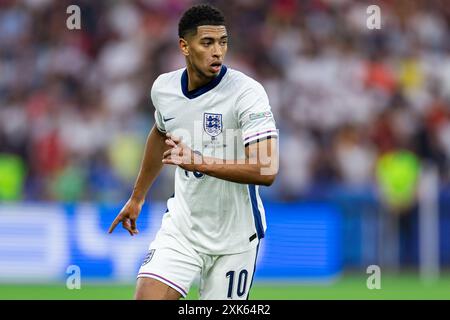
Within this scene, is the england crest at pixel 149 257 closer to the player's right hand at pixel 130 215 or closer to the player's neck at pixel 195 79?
the player's right hand at pixel 130 215

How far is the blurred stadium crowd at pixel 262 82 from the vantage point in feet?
53.0

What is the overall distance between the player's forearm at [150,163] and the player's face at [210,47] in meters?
0.80

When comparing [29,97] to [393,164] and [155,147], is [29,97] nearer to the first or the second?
[393,164]

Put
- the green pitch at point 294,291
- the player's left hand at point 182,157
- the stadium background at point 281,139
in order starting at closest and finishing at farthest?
the player's left hand at point 182,157
the green pitch at point 294,291
the stadium background at point 281,139

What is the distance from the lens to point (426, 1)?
18609mm

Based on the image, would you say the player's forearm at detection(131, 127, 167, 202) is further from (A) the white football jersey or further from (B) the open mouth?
(B) the open mouth

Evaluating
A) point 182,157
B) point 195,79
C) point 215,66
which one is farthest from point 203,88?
point 182,157

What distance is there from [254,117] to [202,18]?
744mm

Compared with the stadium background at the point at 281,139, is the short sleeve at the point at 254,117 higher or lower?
lower

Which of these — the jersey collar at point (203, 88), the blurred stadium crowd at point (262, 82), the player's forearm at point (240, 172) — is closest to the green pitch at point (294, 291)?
the blurred stadium crowd at point (262, 82)

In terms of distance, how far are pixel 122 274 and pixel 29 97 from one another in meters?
4.63

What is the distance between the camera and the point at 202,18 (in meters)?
7.02

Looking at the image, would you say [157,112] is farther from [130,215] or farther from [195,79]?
[130,215]

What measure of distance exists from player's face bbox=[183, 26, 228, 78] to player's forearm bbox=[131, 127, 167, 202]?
2.62ft
